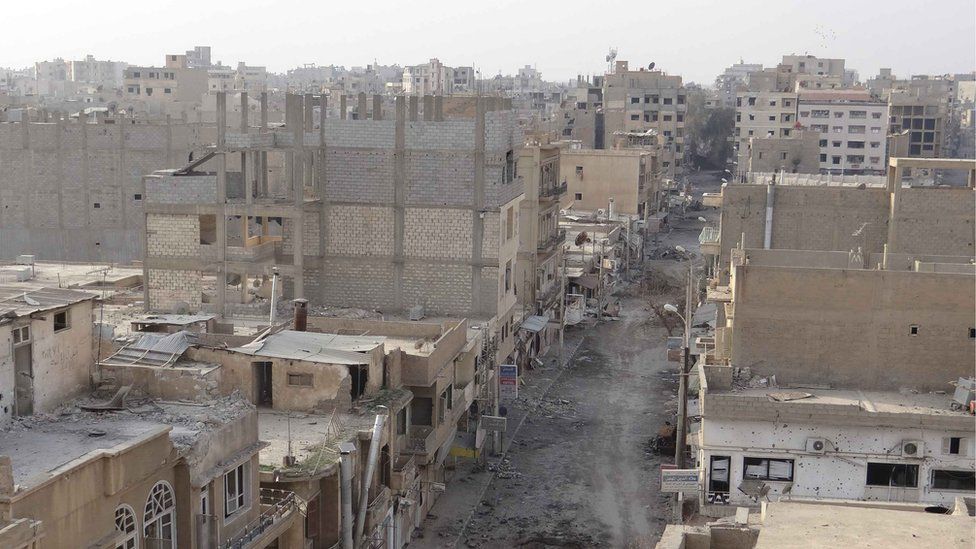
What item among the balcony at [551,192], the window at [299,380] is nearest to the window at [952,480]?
the window at [299,380]

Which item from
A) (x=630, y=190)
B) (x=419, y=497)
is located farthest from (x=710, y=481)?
(x=630, y=190)

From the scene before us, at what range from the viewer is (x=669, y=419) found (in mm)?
34094

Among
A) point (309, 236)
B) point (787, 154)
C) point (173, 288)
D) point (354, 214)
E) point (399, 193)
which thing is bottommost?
point (173, 288)

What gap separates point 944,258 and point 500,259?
11.1 meters

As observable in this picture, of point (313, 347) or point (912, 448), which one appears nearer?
point (912, 448)

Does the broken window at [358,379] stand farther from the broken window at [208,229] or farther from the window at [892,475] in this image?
the broken window at [208,229]

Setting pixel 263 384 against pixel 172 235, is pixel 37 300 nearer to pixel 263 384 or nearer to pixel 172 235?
pixel 263 384

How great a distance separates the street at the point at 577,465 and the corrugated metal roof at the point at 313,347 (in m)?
4.45

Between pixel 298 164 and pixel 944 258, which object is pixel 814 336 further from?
pixel 298 164

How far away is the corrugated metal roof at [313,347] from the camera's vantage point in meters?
22.5

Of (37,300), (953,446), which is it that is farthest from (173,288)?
(953,446)

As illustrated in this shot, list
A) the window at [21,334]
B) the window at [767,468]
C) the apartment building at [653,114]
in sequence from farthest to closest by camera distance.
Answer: the apartment building at [653,114] < the window at [767,468] < the window at [21,334]

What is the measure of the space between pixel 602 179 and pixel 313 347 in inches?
1730

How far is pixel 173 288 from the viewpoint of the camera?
3228 cm
